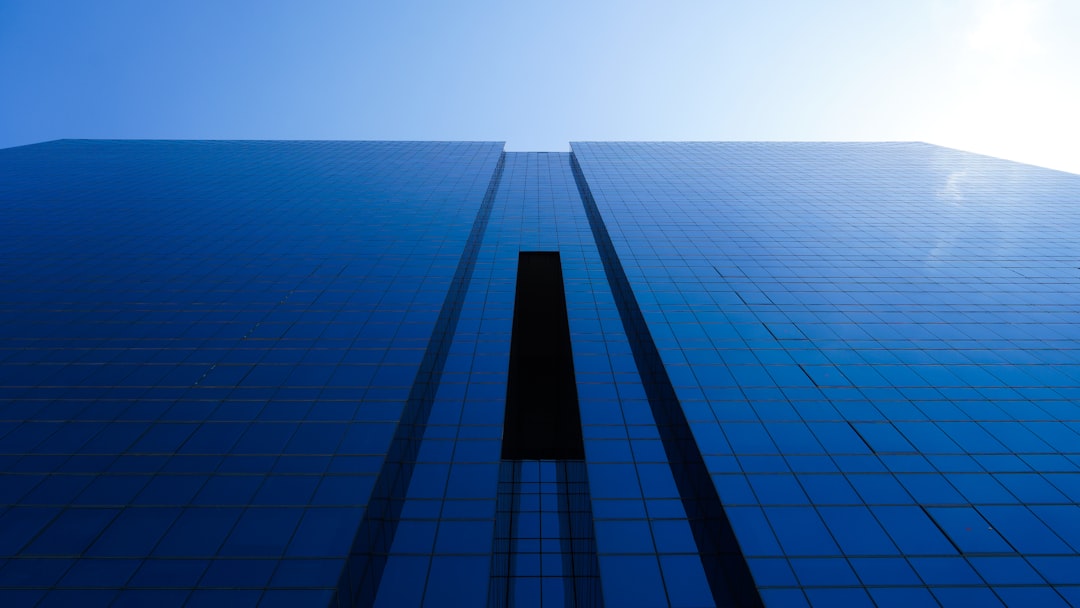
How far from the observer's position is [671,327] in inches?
952

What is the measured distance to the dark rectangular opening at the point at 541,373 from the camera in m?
37.9

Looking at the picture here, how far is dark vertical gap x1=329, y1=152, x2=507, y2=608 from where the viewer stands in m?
14.0

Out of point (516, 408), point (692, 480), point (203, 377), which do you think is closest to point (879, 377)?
point (692, 480)

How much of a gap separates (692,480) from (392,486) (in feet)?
34.6

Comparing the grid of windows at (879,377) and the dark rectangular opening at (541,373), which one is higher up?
the grid of windows at (879,377)

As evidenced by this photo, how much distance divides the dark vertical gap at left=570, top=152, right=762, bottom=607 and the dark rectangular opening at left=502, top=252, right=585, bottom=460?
11348mm

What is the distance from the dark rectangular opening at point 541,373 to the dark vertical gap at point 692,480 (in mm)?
11348

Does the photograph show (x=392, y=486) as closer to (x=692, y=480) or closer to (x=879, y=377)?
(x=692, y=480)

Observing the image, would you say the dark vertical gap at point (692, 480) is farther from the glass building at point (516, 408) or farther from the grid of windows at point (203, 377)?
the grid of windows at point (203, 377)

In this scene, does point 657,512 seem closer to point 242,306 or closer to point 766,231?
point 242,306

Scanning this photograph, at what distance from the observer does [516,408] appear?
40.1 m

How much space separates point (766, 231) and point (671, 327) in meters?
16.4

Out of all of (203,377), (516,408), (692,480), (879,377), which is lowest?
(516,408)

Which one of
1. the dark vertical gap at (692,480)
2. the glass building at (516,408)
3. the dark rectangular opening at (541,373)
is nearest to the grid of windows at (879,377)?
the glass building at (516,408)
